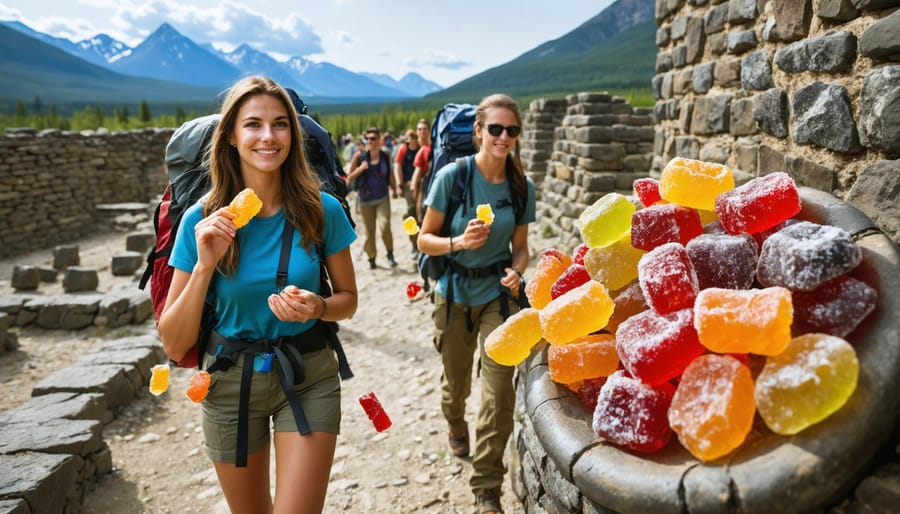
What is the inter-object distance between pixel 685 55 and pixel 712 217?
2.17 metres

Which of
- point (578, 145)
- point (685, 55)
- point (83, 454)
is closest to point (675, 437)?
point (685, 55)

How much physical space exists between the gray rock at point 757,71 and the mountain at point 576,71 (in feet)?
282

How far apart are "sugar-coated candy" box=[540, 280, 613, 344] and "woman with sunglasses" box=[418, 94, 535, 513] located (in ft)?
4.10

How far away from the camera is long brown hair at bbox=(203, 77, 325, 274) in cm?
205

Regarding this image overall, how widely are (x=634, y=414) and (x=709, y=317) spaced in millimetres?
281

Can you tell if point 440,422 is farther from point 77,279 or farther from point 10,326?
point 77,279

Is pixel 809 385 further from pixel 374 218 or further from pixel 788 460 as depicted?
pixel 374 218

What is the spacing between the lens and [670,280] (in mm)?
1332

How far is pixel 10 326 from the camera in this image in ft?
22.1

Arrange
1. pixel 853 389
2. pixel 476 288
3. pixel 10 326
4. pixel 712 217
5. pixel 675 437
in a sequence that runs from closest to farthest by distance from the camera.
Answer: pixel 853 389 < pixel 675 437 < pixel 712 217 < pixel 476 288 < pixel 10 326

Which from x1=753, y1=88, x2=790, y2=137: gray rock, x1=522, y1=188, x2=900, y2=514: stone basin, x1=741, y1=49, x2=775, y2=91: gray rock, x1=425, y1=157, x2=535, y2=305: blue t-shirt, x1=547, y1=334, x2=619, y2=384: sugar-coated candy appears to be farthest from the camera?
x1=425, y1=157, x2=535, y2=305: blue t-shirt

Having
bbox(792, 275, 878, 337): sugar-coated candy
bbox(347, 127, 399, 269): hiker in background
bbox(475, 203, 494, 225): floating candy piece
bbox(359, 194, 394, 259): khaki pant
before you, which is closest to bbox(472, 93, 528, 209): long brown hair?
bbox(475, 203, 494, 225): floating candy piece

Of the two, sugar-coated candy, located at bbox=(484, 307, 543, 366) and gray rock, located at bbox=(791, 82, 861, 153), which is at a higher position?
gray rock, located at bbox=(791, 82, 861, 153)

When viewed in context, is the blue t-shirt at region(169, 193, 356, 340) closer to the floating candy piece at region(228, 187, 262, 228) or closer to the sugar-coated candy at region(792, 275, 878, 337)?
the floating candy piece at region(228, 187, 262, 228)
